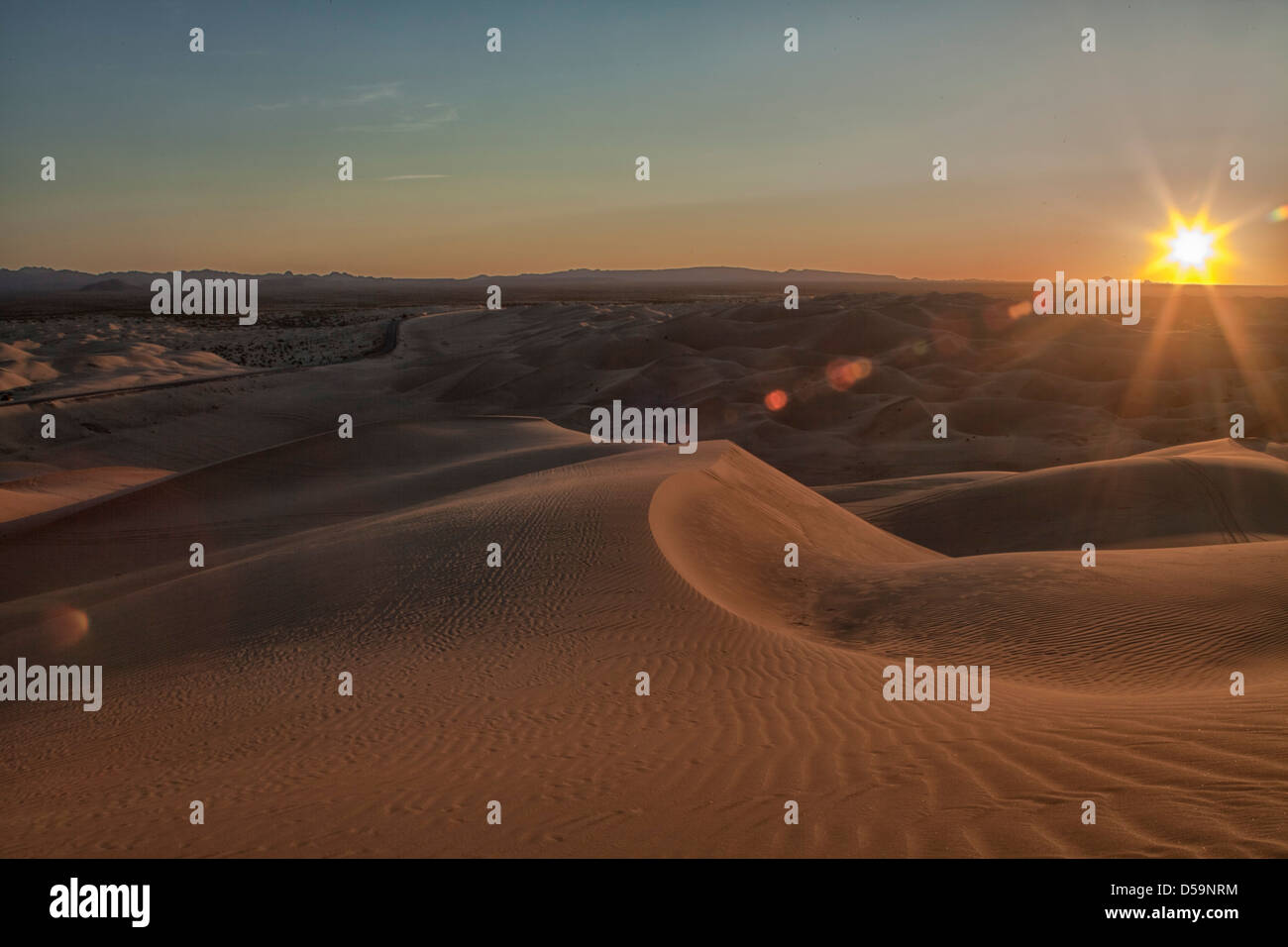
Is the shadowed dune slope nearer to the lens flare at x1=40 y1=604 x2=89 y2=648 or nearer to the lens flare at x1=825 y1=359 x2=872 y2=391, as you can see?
the lens flare at x1=40 y1=604 x2=89 y2=648

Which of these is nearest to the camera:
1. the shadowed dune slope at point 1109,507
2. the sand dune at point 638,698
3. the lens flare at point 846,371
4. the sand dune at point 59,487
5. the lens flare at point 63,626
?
the sand dune at point 638,698

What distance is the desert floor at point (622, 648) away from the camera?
5.14 metres

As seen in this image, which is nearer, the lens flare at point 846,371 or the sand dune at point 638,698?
the sand dune at point 638,698

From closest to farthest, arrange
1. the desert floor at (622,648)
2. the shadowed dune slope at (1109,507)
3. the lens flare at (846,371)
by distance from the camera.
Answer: the desert floor at (622,648) → the shadowed dune slope at (1109,507) → the lens flare at (846,371)

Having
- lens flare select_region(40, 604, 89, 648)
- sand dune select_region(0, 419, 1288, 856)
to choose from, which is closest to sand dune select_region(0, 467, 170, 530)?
sand dune select_region(0, 419, 1288, 856)

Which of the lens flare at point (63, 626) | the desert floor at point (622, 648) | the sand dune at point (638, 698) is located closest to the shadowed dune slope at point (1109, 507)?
the desert floor at point (622, 648)

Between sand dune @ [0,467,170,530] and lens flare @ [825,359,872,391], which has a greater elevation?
lens flare @ [825,359,872,391]

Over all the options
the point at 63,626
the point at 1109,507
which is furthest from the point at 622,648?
the point at 1109,507

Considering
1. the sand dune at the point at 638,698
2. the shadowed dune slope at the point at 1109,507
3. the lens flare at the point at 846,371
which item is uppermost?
the lens flare at the point at 846,371

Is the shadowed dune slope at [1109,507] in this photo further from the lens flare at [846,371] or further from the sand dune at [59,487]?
the sand dune at [59,487]

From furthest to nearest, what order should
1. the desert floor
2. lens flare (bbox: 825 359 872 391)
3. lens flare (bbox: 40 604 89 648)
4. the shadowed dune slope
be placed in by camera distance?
lens flare (bbox: 825 359 872 391) → the shadowed dune slope → lens flare (bbox: 40 604 89 648) → the desert floor

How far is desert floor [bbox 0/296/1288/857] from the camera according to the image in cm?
514

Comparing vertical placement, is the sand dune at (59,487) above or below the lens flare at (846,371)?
below

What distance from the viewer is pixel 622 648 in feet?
29.0
